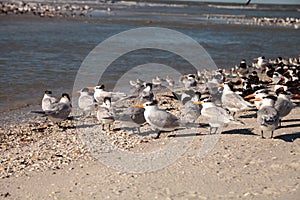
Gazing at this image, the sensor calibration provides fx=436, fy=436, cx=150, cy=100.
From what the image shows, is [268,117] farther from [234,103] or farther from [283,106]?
[234,103]

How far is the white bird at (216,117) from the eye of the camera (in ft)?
22.4

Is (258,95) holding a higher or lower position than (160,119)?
higher

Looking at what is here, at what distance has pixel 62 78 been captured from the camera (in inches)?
501

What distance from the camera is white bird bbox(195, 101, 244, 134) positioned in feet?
22.4

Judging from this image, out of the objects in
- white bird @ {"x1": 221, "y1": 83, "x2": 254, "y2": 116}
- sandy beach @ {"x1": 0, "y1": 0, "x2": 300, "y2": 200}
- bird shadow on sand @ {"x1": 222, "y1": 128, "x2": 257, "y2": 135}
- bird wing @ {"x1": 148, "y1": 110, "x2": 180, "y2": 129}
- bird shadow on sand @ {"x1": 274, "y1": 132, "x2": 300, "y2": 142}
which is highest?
white bird @ {"x1": 221, "y1": 83, "x2": 254, "y2": 116}

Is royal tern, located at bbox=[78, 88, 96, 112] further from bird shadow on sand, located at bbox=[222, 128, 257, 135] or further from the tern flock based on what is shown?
bird shadow on sand, located at bbox=[222, 128, 257, 135]

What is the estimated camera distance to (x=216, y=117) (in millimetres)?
6980

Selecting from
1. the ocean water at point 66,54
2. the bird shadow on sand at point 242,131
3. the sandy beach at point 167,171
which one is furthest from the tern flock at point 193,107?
the ocean water at point 66,54

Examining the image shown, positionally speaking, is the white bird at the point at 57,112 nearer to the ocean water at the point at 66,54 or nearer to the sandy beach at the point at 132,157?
the sandy beach at the point at 132,157

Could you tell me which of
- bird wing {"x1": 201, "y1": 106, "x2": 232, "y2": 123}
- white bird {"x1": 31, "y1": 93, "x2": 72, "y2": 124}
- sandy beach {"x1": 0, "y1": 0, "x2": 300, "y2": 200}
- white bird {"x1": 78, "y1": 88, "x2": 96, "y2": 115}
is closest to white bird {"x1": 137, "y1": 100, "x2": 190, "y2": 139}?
sandy beach {"x1": 0, "y1": 0, "x2": 300, "y2": 200}

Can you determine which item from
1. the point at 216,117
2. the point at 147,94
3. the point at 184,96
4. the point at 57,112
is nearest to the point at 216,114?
the point at 216,117

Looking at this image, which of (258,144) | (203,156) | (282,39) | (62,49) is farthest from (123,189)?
(282,39)

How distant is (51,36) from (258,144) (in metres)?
17.8

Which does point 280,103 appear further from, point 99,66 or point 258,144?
point 99,66
